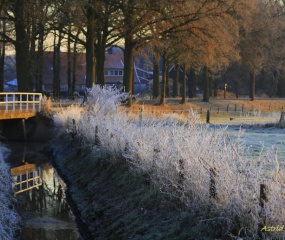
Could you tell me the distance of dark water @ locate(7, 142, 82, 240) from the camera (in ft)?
33.5

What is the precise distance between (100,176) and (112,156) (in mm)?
648

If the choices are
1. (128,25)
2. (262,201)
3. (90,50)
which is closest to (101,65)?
(90,50)

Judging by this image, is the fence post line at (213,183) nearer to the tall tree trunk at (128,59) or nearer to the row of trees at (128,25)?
the row of trees at (128,25)

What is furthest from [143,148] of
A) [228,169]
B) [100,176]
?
[228,169]

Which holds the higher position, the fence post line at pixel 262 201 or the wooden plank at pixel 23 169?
the fence post line at pixel 262 201

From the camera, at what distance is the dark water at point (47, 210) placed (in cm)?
1021

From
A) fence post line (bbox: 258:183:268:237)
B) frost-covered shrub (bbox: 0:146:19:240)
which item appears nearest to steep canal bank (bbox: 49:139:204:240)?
fence post line (bbox: 258:183:268:237)

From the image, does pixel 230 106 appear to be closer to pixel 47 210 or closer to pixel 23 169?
pixel 23 169

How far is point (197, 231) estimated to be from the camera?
7043 millimetres

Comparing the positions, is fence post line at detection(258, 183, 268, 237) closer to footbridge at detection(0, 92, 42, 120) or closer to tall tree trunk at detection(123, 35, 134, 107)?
footbridge at detection(0, 92, 42, 120)

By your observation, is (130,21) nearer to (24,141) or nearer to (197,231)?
(24,141)

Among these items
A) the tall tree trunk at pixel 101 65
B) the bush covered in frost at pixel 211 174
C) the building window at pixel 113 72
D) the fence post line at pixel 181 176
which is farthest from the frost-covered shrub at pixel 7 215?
the building window at pixel 113 72

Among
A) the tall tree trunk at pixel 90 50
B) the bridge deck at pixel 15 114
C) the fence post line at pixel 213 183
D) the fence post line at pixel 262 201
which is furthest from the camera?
the tall tree trunk at pixel 90 50

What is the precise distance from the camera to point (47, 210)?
484 inches
